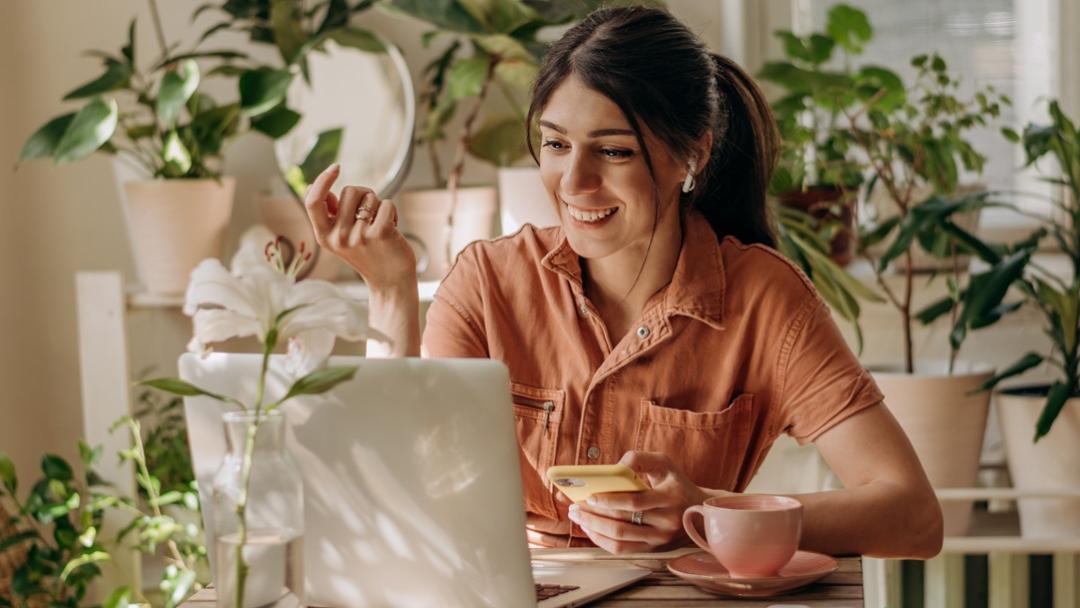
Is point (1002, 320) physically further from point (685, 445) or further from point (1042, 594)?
point (685, 445)

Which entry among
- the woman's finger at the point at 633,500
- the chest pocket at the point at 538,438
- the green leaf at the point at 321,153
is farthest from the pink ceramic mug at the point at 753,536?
the green leaf at the point at 321,153

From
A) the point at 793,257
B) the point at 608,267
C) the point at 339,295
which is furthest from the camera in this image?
the point at 793,257

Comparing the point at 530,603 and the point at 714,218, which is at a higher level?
the point at 714,218

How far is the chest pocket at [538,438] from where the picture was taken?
5.22 feet

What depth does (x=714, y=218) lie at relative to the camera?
173 centimetres

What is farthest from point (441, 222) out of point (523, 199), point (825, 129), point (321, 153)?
point (825, 129)

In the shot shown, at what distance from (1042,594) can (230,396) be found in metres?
1.51

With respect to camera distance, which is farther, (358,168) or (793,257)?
(358,168)

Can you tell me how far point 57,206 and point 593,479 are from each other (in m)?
1.94

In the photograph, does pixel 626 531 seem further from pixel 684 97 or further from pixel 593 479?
pixel 684 97

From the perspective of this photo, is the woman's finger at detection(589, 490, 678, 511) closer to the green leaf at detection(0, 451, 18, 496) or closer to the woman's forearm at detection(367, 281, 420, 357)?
the woman's forearm at detection(367, 281, 420, 357)

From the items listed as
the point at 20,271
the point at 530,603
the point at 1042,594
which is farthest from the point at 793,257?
the point at 20,271

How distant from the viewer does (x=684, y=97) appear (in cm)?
158

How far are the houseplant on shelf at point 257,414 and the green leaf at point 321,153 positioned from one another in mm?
1786
